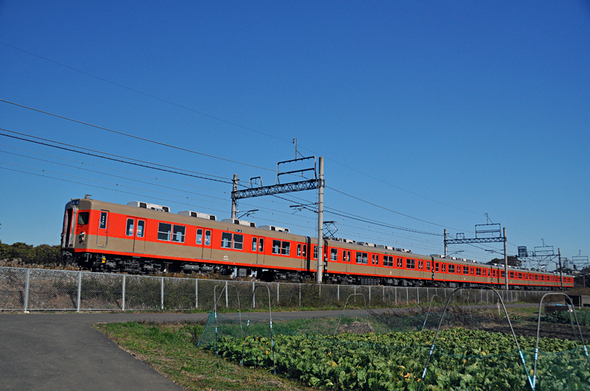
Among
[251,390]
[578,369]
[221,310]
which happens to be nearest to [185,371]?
[251,390]

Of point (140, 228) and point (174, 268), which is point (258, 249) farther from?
point (140, 228)

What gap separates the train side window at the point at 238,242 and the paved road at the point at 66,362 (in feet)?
54.5

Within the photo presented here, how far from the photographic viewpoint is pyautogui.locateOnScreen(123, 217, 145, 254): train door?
22817 millimetres

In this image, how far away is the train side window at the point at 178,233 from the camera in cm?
2495

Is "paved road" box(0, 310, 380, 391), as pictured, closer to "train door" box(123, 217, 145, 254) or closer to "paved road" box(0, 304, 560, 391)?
"paved road" box(0, 304, 560, 391)

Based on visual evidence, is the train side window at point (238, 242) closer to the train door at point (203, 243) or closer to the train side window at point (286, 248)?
the train door at point (203, 243)

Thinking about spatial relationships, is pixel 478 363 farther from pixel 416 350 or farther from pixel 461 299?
pixel 461 299

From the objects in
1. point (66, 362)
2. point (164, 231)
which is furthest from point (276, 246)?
point (66, 362)

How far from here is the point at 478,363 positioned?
8.47 meters

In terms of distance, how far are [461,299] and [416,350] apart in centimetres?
2447

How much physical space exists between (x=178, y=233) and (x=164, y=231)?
0.88 m

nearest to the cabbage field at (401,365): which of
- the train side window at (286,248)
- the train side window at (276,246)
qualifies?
the train side window at (276,246)

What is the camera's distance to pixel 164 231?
80.2 ft

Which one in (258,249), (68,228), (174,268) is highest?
(68,228)
